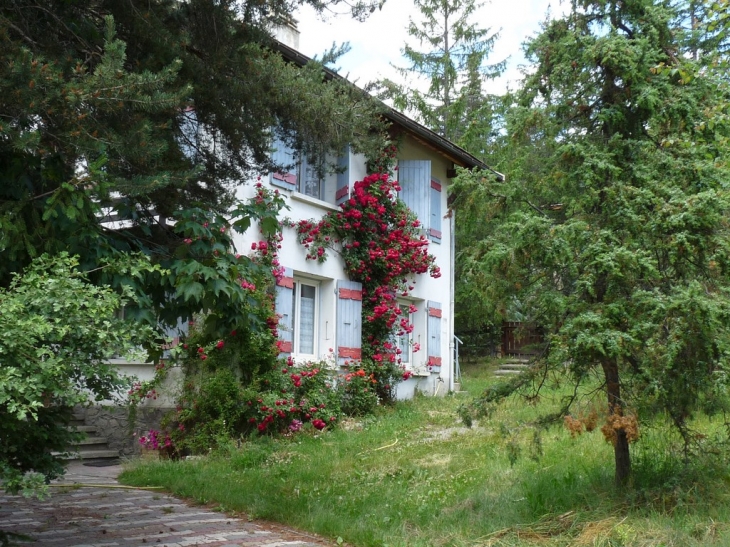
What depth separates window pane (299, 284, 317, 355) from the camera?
12234 millimetres

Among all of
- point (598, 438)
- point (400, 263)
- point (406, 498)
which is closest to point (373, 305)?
point (400, 263)

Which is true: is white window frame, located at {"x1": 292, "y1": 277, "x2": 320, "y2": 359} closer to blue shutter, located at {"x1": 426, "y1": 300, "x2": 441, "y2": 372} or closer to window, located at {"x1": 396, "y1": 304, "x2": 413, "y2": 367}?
window, located at {"x1": 396, "y1": 304, "x2": 413, "y2": 367}

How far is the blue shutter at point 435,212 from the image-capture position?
48.4ft

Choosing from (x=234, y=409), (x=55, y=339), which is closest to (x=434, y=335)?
(x=234, y=409)

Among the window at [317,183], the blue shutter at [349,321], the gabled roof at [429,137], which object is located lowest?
the blue shutter at [349,321]

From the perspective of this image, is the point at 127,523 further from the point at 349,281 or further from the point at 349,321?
the point at 349,281

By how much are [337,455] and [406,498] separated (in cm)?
207

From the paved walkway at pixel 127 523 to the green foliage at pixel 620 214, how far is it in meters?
2.49

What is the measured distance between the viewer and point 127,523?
22.0ft

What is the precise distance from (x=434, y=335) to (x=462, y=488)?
7538 mm

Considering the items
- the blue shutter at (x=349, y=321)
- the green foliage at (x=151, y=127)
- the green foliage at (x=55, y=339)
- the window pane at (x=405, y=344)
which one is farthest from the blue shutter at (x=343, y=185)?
the green foliage at (x=55, y=339)

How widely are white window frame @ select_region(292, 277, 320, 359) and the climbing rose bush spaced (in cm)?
53

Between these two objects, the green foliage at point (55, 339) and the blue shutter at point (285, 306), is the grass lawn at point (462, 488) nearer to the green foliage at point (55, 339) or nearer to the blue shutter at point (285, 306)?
the blue shutter at point (285, 306)

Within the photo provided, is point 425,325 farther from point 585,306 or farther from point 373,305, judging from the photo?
point 585,306
